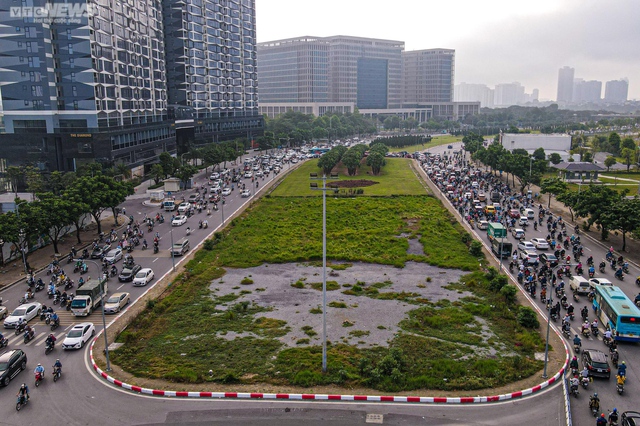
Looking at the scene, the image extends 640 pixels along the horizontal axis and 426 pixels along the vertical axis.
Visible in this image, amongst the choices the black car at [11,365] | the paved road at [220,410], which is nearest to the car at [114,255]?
the black car at [11,365]

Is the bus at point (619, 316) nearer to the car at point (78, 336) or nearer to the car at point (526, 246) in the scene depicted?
the car at point (526, 246)

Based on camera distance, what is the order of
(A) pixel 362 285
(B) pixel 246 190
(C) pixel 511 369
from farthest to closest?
(B) pixel 246 190
(A) pixel 362 285
(C) pixel 511 369

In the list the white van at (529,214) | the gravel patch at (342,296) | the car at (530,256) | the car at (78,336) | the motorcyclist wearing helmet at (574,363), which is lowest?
the gravel patch at (342,296)

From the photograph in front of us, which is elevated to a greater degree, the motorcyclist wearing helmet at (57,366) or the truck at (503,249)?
the truck at (503,249)

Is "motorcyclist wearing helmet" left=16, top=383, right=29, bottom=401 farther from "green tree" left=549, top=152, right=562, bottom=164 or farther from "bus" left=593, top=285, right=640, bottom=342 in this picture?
"green tree" left=549, top=152, right=562, bottom=164

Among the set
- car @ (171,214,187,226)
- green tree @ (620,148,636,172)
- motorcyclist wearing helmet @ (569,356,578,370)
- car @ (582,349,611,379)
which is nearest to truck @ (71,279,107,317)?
car @ (171,214,187,226)

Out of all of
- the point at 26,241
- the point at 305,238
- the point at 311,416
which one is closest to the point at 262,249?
the point at 305,238

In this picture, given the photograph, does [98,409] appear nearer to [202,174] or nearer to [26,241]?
[26,241]
